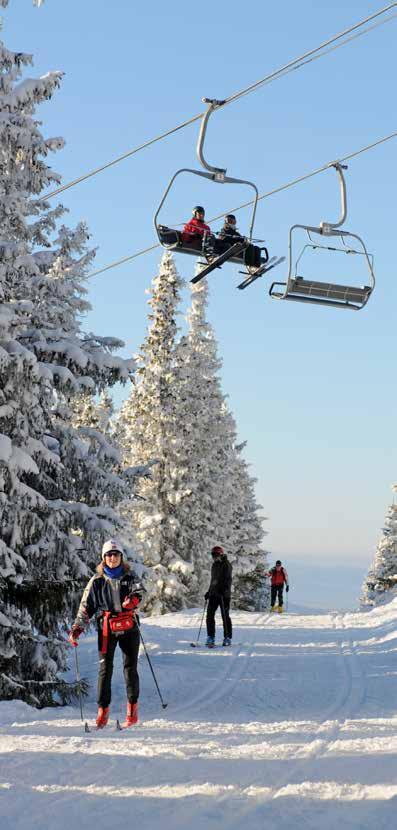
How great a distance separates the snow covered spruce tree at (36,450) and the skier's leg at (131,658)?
2.20m

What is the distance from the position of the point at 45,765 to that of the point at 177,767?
1090 millimetres

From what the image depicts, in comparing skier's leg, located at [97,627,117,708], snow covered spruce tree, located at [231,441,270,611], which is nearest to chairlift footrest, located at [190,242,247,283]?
skier's leg, located at [97,627,117,708]

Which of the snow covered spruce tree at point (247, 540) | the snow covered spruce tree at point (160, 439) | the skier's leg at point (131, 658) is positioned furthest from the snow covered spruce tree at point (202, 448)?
the skier's leg at point (131, 658)

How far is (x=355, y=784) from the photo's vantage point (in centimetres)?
709

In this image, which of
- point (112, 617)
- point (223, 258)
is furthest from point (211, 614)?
point (112, 617)

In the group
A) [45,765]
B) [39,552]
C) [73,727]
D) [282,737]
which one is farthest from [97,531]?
[45,765]

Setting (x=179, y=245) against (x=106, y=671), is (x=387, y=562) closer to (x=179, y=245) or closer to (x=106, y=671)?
(x=179, y=245)

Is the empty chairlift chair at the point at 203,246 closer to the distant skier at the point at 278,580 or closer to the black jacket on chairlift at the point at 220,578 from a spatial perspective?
the black jacket on chairlift at the point at 220,578

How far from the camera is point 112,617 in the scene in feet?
34.3

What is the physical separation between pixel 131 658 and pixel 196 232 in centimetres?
785

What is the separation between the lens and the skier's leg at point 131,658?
10.5m

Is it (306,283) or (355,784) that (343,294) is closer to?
(306,283)

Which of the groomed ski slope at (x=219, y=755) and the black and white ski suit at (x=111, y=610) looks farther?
the black and white ski suit at (x=111, y=610)

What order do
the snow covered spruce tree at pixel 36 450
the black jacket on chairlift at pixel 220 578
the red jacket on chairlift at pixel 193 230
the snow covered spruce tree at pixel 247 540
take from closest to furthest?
the snow covered spruce tree at pixel 36 450
the red jacket on chairlift at pixel 193 230
the black jacket on chairlift at pixel 220 578
the snow covered spruce tree at pixel 247 540
